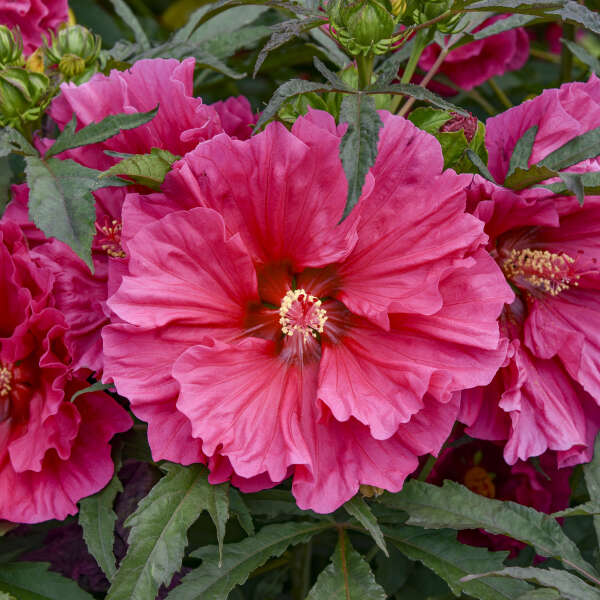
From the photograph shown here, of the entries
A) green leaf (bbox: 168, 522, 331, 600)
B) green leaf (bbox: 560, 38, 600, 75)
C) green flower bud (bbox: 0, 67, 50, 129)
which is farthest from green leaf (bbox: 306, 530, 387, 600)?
green leaf (bbox: 560, 38, 600, 75)

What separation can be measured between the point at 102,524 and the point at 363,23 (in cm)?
58

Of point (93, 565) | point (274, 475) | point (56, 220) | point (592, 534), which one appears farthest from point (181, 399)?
point (592, 534)

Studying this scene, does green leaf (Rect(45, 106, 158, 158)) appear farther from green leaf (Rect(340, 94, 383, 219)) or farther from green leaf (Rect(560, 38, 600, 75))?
green leaf (Rect(560, 38, 600, 75))

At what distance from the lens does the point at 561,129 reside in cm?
87

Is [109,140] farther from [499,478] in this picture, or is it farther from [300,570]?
[499,478]

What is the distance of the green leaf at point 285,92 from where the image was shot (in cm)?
74

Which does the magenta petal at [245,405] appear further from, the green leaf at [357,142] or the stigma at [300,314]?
the green leaf at [357,142]

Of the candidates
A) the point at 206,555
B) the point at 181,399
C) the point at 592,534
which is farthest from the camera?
the point at 592,534

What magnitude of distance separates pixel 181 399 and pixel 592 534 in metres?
0.78

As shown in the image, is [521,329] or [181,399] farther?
[521,329]

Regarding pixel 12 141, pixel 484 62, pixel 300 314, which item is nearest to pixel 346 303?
pixel 300 314

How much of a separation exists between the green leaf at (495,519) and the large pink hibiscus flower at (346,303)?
0.09m

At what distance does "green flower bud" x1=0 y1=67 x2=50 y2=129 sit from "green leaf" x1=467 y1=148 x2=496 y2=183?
0.49m

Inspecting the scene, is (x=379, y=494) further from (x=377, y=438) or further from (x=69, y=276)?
(x=69, y=276)
